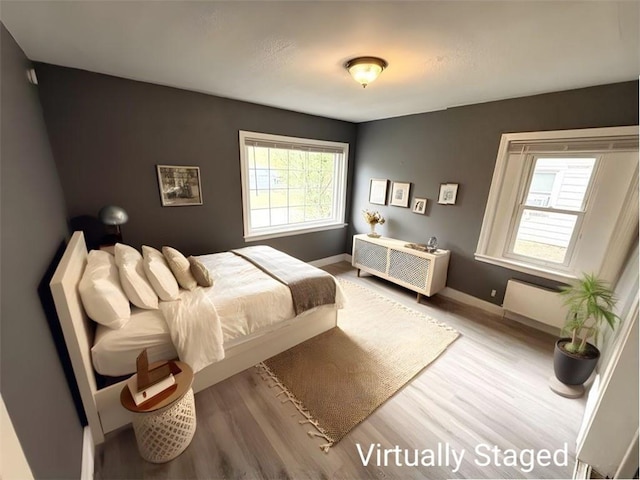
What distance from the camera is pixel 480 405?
1833 mm

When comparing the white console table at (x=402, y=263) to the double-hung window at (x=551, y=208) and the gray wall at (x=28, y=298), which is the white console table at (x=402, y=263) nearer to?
the double-hung window at (x=551, y=208)

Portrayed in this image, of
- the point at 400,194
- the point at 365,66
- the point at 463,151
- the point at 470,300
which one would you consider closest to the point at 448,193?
the point at 463,151

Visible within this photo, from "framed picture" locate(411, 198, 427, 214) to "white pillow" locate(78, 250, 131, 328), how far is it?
3.38 m

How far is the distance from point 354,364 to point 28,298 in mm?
2066

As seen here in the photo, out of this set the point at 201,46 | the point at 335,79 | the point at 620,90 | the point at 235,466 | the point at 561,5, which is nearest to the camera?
the point at 561,5

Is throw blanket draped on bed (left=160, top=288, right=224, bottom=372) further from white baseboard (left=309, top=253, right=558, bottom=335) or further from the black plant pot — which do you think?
white baseboard (left=309, top=253, right=558, bottom=335)

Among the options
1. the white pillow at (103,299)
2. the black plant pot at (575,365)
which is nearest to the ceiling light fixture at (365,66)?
the white pillow at (103,299)

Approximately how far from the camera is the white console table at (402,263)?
10.3ft

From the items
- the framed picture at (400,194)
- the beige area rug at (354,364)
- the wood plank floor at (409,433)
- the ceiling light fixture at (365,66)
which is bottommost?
the wood plank floor at (409,433)

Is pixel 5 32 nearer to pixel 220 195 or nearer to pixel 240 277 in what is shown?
pixel 220 195

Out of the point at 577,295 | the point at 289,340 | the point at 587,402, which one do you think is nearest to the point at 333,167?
the point at 289,340

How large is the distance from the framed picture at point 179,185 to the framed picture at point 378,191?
8.42 feet

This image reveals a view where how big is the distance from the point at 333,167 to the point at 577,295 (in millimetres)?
3396

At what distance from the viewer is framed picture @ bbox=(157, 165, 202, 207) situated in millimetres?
2703
